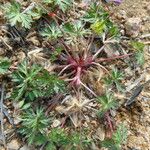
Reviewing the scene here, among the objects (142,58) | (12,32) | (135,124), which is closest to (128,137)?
(135,124)

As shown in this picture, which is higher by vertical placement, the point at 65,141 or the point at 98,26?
the point at 98,26

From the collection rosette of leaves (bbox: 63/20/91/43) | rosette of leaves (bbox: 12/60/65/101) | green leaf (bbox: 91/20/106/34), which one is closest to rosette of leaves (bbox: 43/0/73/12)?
rosette of leaves (bbox: 63/20/91/43)

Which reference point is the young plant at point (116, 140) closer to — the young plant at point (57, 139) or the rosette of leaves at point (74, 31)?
the young plant at point (57, 139)

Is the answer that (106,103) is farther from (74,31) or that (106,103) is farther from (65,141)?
(74,31)

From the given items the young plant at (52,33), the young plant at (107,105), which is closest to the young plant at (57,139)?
the young plant at (107,105)

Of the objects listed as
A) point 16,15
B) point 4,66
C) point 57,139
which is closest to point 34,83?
point 4,66

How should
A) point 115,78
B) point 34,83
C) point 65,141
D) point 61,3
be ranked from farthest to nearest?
point 61,3 → point 115,78 → point 34,83 → point 65,141

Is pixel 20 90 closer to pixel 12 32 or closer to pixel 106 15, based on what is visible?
pixel 12 32
